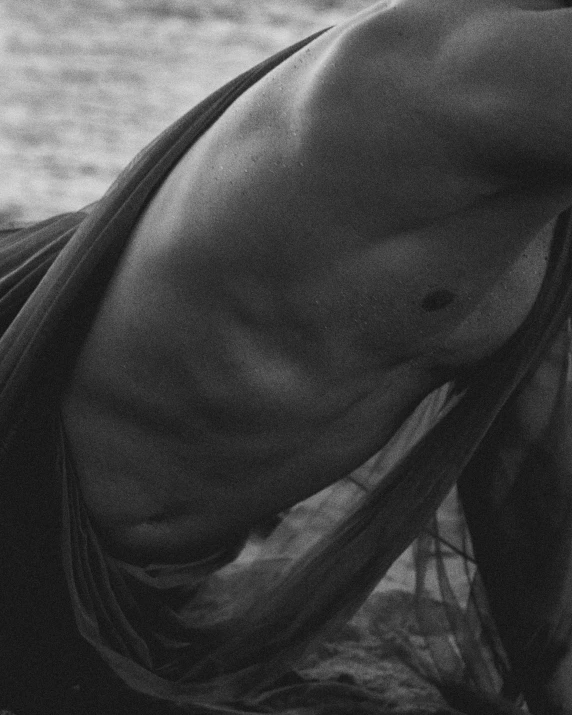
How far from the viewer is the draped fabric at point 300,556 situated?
1.27 m

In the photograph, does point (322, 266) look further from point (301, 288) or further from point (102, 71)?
point (102, 71)

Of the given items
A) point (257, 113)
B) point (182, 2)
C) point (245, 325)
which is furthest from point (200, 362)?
point (182, 2)

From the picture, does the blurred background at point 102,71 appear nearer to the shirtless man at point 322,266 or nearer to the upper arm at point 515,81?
the shirtless man at point 322,266

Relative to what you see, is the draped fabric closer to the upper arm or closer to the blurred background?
the upper arm

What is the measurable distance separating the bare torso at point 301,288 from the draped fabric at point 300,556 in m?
0.03

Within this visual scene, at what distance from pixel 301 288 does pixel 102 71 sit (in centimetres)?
429

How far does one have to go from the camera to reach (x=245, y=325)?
1.19 m

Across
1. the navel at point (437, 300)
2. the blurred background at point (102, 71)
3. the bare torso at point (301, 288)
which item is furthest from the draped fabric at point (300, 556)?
the blurred background at point (102, 71)

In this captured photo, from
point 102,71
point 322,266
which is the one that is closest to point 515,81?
point 322,266

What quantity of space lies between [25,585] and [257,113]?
50 centimetres

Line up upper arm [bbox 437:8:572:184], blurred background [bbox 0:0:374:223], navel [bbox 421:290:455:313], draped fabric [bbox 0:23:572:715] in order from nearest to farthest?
upper arm [bbox 437:8:572:184] → navel [bbox 421:290:455:313] → draped fabric [bbox 0:23:572:715] → blurred background [bbox 0:0:374:223]

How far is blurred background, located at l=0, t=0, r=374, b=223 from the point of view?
13.9 ft

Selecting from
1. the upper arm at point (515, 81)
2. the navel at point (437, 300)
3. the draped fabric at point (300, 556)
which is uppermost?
the upper arm at point (515, 81)

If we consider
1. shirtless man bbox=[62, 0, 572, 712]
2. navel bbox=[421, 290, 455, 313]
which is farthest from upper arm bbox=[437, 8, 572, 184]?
navel bbox=[421, 290, 455, 313]
